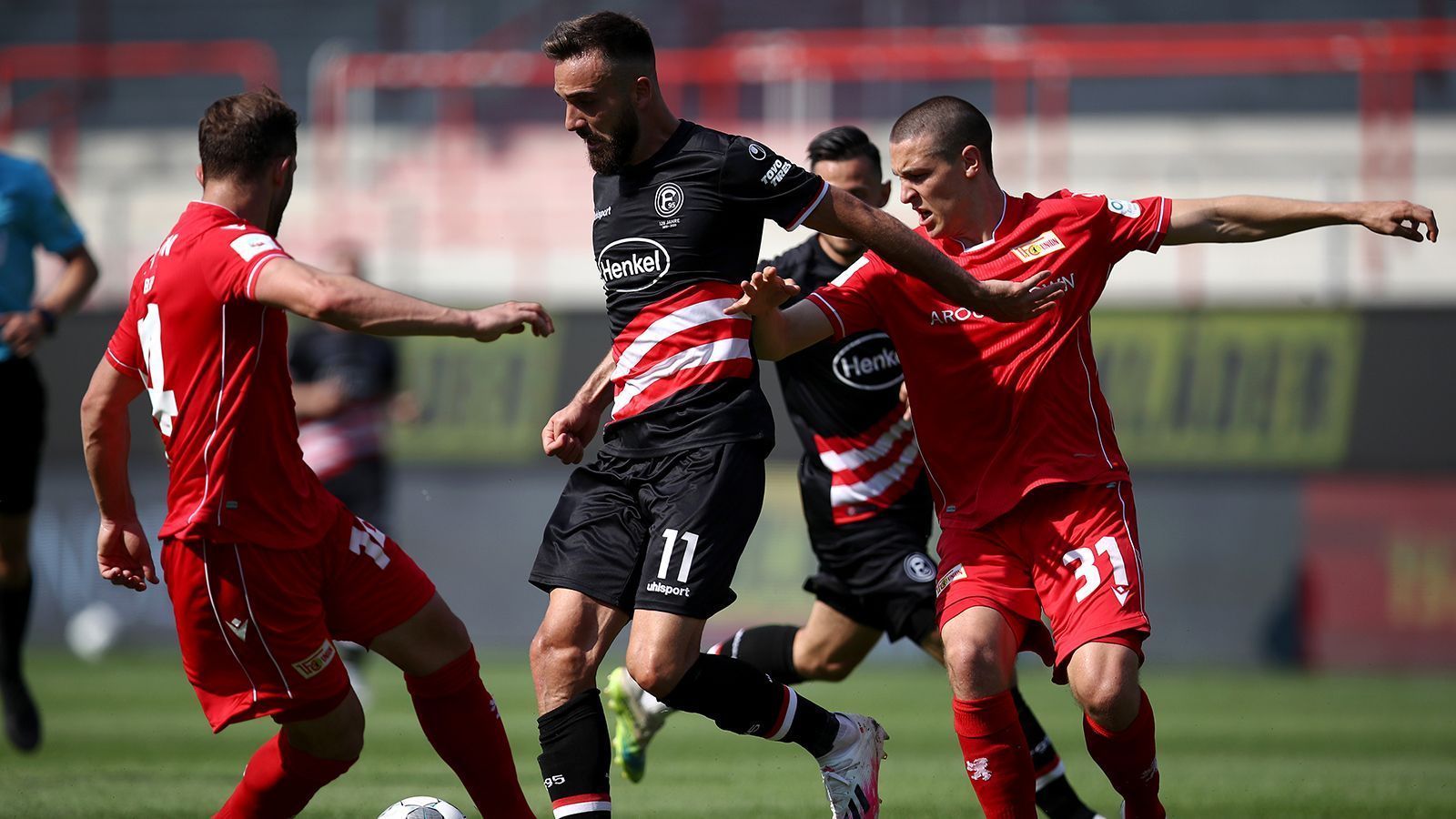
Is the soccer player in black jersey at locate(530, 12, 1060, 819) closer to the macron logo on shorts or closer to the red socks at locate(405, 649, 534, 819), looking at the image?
the red socks at locate(405, 649, 534, 819)

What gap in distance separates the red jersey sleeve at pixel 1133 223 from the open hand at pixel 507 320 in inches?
83.7

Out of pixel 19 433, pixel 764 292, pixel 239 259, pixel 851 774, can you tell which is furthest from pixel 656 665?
pixel 19 433

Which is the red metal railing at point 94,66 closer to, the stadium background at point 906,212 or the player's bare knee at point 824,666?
the stadium background at point 906,212

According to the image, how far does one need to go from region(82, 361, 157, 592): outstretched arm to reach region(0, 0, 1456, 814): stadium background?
9.19 meters

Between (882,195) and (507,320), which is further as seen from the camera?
(882,195)

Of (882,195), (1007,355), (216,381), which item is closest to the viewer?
(216,381)

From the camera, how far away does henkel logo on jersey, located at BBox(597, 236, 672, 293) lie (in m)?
5.14

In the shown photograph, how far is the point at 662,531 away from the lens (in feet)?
16.4

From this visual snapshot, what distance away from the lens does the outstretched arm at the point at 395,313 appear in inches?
164

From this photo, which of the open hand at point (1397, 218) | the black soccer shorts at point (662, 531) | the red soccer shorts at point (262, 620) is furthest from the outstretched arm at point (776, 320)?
the open hand at point (1397, 218)

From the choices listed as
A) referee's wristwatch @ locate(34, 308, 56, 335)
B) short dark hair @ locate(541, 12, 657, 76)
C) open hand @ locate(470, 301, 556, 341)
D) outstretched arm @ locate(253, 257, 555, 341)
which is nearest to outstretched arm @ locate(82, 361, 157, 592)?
outstretched arm @ locate(253, 257, 555, 341)

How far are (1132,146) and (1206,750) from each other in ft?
41.9

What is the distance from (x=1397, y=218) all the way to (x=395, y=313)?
10.5 feet

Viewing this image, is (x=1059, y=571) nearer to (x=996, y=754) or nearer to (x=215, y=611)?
(x=996, y=754)
